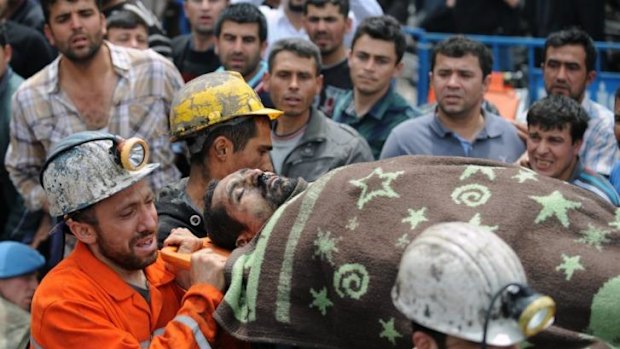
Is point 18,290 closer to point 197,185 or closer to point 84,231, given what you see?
point 197,185

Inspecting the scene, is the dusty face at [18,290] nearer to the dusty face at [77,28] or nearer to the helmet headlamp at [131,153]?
the dusty face at [77,28]

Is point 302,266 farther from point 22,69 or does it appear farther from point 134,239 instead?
point 22,69

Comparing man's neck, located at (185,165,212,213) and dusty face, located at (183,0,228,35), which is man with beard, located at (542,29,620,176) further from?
man's neck, located at (185,165,212,213)

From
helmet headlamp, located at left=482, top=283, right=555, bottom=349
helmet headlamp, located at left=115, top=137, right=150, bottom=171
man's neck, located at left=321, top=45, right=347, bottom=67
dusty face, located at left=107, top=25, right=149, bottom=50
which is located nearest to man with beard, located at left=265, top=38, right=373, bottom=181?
man's neck, located at left=321, top=45, right=347, bottom=67

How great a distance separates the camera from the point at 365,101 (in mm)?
7324

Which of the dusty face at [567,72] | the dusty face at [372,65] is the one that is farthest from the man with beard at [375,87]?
the dusty face at [567,72]

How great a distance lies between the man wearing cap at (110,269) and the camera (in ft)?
12.1

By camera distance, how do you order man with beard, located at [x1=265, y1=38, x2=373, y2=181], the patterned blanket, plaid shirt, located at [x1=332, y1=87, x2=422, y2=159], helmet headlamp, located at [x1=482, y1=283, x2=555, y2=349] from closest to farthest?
helmet headlamp, located at [x1=482, y1=283, x2=555, y2=349] < the patterned blanket < man with beard, located at [x1=265, y1=38, x2=373, y2=181] < plaid shirt, located at [x1=332, y1=87, x2=422, y2=159]

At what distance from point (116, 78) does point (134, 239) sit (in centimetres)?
299

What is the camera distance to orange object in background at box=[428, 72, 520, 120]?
27.5 feet

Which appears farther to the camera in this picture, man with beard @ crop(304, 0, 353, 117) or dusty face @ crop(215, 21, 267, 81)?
man with beard @ crop(304, 0, 353, 117)

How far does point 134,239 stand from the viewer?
3912mm

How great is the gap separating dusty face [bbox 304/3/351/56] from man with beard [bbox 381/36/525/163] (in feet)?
4.16

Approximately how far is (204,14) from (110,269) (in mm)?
4985
